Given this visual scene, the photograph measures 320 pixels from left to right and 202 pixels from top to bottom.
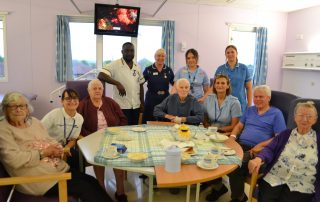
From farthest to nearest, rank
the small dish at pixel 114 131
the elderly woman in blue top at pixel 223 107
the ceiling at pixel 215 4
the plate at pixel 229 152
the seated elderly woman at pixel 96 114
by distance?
the ceiling at pixel 215 4 < the elderly woman in blue top at pixel 223 107 < the seated elderly woman at pixel 96 114 < the small dish at pixel 114 131 < the plate at pixel 229 152

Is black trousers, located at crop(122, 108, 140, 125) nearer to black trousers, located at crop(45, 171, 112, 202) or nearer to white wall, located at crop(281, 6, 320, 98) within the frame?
black trousers, located at crop(45, 171, 112, 202)

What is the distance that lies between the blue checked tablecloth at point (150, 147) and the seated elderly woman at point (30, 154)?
Answer: 0.77 ft

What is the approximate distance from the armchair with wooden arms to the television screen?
10.8 feet

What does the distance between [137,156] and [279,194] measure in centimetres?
98

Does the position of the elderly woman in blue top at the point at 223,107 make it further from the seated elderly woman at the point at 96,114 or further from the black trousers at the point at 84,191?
the black trousers at the point at 84,191

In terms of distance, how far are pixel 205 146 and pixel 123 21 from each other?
3.17 meters

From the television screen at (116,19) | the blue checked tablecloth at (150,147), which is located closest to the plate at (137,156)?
the blue checked tablecloth at (150,147)

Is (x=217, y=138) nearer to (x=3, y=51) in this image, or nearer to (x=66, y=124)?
(x=66, y=124)

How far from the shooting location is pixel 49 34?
473 cm

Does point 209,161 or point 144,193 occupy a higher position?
point 209,161

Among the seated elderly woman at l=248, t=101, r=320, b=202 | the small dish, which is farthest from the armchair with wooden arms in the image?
the seated elderly woman at l=248, t=101, r=320, b=202

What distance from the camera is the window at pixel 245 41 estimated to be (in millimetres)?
5569

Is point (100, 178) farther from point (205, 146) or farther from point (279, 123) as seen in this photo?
point (279, 123)

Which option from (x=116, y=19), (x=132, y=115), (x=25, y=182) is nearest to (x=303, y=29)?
(x=116, y=19)
